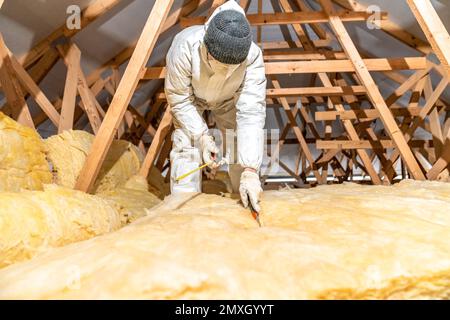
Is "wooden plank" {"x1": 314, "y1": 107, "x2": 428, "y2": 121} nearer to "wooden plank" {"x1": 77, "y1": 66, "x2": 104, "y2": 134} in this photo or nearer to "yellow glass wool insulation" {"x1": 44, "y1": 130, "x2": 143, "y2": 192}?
"yellow glass wool insulation" {"x1": 44, "y1": 130, "x2": 143, "y2": 192}

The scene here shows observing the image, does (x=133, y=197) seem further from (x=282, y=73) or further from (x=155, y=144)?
(x=282, y=73)

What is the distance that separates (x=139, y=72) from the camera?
2225mm

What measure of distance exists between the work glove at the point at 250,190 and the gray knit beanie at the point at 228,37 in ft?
2.01

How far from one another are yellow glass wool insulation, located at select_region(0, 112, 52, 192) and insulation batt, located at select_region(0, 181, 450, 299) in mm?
A: 1043

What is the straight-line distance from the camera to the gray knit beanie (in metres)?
1.63

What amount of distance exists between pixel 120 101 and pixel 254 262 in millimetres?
1574

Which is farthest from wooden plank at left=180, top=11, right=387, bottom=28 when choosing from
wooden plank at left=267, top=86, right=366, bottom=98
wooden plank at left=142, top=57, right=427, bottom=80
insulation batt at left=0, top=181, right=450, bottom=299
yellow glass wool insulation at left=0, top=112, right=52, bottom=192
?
insulation batt at left=0, top=181, right=450, bottom=299

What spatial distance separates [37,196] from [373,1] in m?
3.86

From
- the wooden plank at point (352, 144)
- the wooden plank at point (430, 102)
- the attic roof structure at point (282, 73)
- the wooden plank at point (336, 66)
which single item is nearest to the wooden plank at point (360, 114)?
the attic roof structure at point (282, 73)

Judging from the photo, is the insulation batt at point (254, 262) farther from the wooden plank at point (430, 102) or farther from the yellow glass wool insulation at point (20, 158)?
the wooden plank at point (430, 102)

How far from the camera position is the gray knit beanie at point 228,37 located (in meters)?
1.63

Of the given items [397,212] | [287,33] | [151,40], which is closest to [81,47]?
[151,40]

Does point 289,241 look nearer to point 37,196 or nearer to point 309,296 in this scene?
point 309,296

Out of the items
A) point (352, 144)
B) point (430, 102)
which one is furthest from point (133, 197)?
point (430, 102)
